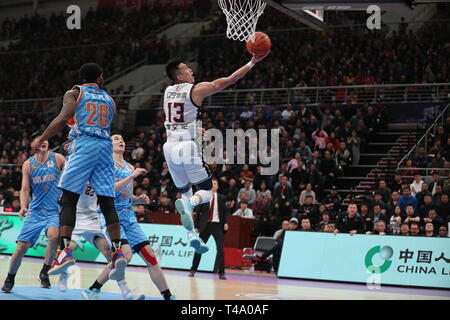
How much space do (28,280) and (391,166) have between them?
39.1 feet

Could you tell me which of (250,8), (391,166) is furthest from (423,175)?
(250,8)

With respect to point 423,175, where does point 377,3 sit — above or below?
above

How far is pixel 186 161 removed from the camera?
26.9 feet

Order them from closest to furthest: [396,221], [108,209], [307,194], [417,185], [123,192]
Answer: [108,209]
[123,192]
[396,221]
[417,185]
[307,194]

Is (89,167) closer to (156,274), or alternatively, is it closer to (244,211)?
(156,274)

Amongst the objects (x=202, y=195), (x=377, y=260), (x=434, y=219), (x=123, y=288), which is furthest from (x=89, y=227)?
(x=434, y=219)

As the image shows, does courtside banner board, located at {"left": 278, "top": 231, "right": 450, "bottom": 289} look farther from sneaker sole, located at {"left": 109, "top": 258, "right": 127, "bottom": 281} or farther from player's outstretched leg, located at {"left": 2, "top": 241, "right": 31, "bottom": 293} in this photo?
sneaker sole, located at {"left": 109, "top": 258, "right": 127, "bottom": 281}

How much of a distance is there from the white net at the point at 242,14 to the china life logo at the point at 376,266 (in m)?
5.15

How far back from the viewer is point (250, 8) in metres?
11.1

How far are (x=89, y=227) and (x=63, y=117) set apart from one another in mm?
2469

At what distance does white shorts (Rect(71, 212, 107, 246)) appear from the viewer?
930 centimetres

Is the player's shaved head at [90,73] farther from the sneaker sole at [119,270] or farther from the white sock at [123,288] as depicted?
the white sock at [123,288]

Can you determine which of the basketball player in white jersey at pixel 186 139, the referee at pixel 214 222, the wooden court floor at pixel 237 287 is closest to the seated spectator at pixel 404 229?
the wooden court floor at pixel 237 287

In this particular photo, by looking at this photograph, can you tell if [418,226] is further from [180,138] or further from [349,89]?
[349,89]
